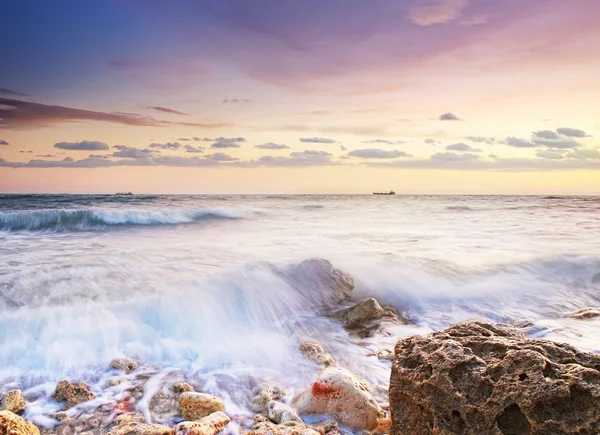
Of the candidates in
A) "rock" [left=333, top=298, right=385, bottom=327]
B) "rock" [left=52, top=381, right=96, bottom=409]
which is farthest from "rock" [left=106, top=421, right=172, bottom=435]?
"rock" [left=333, top=298, right=385, bottom=327]

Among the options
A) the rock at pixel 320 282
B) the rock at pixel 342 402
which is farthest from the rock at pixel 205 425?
the rock at pixel 320 282

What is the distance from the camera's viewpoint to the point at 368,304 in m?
6.00

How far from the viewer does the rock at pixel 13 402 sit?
139 inches

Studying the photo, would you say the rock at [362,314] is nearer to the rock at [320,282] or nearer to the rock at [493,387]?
the rock at [320,282]

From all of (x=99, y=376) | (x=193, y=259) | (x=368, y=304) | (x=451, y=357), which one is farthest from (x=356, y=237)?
(x=451, y=357)

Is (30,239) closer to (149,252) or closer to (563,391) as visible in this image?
(149,252)

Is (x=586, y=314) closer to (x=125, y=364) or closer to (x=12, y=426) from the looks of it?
(x=125, y=364)

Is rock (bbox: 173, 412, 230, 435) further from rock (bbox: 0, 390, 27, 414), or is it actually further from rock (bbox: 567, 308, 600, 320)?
rock (bbox: 567, 308, 600, 320)

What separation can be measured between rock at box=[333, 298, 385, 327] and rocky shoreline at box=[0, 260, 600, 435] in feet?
4.39

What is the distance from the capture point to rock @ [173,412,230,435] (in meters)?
2.97

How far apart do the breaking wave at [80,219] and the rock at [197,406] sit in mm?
16973

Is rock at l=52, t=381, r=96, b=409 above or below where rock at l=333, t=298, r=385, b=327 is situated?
below

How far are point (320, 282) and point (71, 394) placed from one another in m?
4.35

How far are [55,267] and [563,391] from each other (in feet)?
30.4
